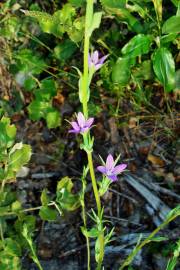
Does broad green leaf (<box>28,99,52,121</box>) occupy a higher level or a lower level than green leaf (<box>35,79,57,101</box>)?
lower

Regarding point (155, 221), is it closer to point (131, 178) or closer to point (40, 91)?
point (131, 178)

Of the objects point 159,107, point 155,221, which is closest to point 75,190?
point 155,221

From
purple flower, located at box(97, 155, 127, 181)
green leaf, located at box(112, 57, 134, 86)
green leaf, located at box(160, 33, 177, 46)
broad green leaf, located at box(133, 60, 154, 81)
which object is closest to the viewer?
purple flower, located at box(97, 155, 127, 181)

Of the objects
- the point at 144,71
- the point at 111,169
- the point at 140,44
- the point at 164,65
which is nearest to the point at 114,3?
the point at 140,44

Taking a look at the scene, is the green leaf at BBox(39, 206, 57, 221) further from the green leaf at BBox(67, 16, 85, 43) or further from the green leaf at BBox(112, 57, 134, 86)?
the green leaf at BBox(67, 16, 85, 43)

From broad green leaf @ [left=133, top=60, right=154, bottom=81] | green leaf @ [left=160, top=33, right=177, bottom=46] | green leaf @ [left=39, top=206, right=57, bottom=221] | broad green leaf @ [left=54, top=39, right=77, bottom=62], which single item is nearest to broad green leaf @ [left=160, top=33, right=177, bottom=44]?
green leaf @ [left=160, top=33, right=177, bottom=46]

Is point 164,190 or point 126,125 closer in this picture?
point 164,190

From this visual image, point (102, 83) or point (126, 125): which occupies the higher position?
point (102, 83)
